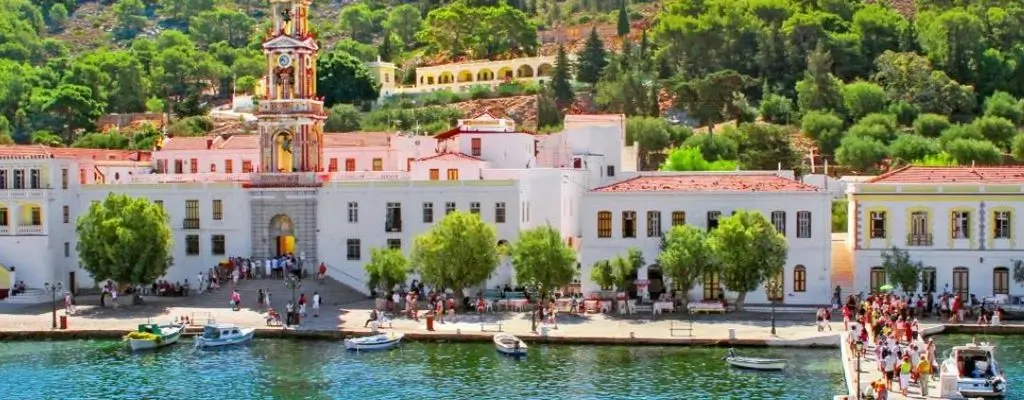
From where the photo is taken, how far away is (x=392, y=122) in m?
112

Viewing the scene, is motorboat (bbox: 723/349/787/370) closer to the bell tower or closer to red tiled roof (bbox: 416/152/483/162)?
red tiled roof (bbox: 416/152/483/162)

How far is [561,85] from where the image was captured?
119938 mm

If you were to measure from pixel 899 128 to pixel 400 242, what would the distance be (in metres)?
59.8

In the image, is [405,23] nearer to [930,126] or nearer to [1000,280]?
[930,126]

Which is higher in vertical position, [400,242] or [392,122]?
[392,122]

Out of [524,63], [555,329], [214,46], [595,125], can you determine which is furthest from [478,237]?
[214,46]

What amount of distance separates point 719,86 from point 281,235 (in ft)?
195

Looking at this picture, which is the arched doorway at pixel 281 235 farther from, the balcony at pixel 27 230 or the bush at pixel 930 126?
the bush at pixel 930 126

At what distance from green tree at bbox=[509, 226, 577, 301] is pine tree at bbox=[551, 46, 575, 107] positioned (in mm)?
65193

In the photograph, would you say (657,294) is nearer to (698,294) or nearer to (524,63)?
(698,294)

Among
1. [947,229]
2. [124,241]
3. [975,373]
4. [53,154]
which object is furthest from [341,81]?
[975,373]

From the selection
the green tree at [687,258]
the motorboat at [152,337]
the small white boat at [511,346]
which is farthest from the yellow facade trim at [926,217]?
the motorboat at [152,337]

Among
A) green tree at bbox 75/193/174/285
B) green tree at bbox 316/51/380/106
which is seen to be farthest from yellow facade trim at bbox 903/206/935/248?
green tree at bbox 316/51/380/106

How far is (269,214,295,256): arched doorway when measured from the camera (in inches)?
2479
